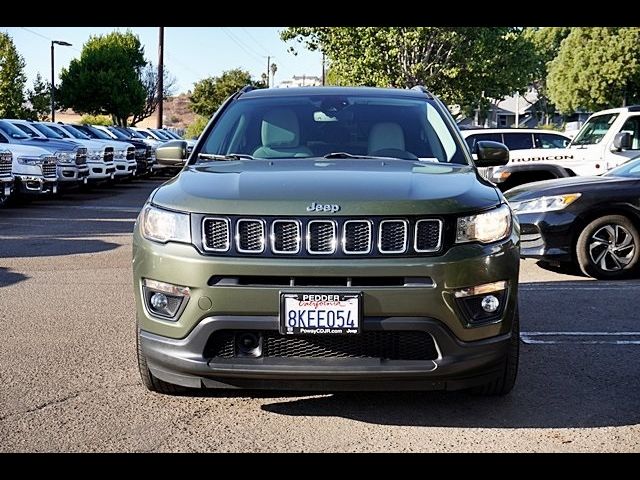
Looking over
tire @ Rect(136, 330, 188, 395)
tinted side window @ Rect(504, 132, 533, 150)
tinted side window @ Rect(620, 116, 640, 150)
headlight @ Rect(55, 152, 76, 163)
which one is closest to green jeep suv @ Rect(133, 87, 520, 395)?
tire @ Rect(136, 330, 188, 395)

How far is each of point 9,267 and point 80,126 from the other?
16.8 m

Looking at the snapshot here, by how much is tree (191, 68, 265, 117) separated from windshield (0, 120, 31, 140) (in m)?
55.1

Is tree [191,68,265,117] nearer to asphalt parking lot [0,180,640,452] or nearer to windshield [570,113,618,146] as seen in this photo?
windshield [570,113,618,146]

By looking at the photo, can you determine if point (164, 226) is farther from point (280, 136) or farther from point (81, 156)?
point (81, 156)

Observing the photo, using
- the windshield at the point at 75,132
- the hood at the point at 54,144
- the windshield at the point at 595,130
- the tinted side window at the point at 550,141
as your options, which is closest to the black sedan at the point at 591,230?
the windshield at the point at 595,130

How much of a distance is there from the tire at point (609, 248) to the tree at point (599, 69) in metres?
41.5

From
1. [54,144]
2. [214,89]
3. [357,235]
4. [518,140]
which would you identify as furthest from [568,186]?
[214,89]

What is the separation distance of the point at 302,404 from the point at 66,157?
51.4 ft

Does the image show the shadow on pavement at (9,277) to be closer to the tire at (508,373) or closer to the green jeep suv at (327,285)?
the green jeep suv at (327,285)

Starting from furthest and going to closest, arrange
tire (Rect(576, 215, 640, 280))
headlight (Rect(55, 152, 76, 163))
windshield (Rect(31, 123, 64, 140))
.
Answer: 1. windshield (Rect(31, 123, 64, 140))
2. headlight (Rect(55, 152, 76, 163))
3. tire (Rect(576, 215, 640, 280))

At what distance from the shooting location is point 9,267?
9.27 metres

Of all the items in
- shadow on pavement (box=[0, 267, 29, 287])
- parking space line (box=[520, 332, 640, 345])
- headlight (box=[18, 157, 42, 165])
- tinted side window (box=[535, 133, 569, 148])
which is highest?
tinted side window (box=[535, 133, 569, 148])

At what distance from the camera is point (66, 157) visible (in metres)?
19.0

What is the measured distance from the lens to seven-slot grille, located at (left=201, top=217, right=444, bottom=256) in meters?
3.93
